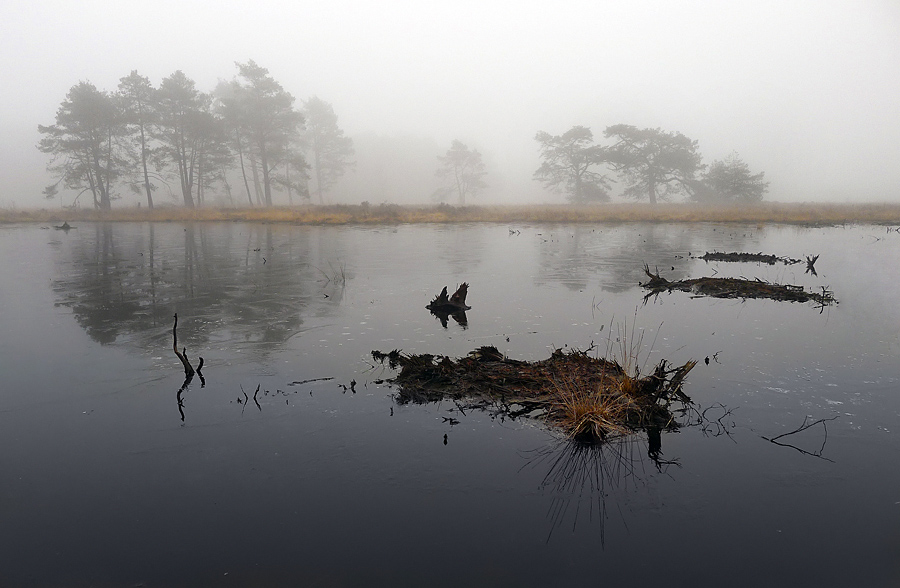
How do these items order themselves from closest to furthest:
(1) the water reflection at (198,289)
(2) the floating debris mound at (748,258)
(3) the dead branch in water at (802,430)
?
1. (3) the dead branch in water at (802,430)
2. (1) the water reflection at (198,289)
3. (2) the floating debris mound at (748,258)

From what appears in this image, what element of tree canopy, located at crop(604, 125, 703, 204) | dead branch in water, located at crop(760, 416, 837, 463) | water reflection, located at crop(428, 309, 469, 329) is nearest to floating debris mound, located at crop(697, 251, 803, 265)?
water reflection, located at crop(428, 309, 469, 329)

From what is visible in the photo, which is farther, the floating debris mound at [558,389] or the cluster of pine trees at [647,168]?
the cluster of pine trees at [647,168]

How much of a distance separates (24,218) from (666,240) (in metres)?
43.7

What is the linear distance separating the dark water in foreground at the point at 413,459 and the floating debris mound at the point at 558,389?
0.30 m

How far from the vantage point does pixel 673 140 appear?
57.1 meters

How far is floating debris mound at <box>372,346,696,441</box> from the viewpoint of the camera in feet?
19.1

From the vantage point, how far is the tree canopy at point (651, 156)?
56844mm

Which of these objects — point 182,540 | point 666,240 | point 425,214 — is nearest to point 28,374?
point 182,540

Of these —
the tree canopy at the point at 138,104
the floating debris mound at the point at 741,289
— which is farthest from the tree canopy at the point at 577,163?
the floating debris mound at the point at 741,289

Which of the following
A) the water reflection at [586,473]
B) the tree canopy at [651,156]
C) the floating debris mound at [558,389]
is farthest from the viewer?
the tree canopy at [651,156]

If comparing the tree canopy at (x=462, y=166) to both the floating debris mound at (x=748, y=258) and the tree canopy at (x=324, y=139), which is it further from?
the floating debris mound at (x=748, y=258)

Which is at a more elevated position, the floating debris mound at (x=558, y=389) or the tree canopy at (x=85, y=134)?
the tree canopy at (x=85, y=134)

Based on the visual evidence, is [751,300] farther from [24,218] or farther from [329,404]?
[24,218]

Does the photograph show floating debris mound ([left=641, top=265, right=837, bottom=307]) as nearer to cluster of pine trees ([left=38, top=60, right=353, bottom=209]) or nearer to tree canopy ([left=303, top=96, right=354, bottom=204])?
cluster of pine trees ([left=38, top=60, right=353, bottom=209])
